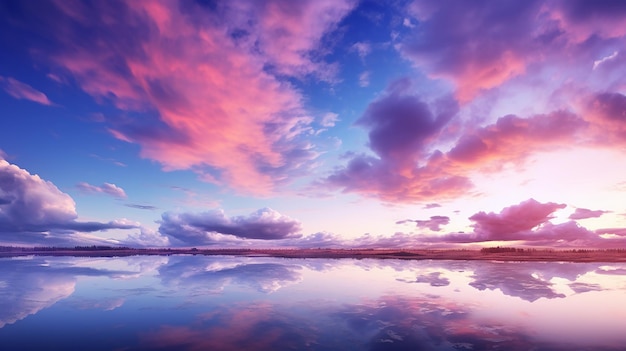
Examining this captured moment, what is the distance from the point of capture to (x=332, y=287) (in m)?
26.0

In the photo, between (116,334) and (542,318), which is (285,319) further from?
(542,318)

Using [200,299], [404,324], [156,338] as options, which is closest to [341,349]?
[404,324]

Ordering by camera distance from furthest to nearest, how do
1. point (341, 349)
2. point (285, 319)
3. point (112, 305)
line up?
point (112, 305) < point (285, 319) < point (341, 349)

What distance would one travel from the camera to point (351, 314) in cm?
1652

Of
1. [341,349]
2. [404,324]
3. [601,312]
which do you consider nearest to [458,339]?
[404,324]

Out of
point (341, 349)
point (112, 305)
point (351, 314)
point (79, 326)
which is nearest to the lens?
point (341, 349)

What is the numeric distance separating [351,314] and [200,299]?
961 cm

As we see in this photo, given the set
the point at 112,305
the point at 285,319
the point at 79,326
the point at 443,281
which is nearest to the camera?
the point at 79,326

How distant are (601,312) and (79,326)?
25.1 meters

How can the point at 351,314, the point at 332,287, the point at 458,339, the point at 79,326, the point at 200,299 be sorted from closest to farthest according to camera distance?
the point at 458,339 < the point at 79,326 < the point at 351,314 < the point at 200,299 < the point at 332,287

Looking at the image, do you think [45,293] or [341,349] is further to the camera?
[45,293]

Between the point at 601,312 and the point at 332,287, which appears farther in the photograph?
the point at 332,287

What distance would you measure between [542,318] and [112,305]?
883 inches

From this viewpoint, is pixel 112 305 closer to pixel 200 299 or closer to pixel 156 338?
pixel 200 299
